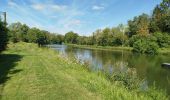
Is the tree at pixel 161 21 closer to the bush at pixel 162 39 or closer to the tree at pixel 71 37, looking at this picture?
the bush at pixel 162 39

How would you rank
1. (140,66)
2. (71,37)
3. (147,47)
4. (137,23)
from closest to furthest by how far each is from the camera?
(140,66), (147,47), (137,23), (71,37)

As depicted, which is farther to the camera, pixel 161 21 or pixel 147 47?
pixel 161 21

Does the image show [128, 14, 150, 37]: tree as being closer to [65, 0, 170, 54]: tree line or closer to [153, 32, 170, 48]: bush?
[65, 0, 170, 54]: tree line

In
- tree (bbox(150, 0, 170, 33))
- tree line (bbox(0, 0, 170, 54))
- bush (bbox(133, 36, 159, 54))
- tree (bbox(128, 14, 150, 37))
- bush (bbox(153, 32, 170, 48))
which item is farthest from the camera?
tree (bbox(128, 14, 150, 37))

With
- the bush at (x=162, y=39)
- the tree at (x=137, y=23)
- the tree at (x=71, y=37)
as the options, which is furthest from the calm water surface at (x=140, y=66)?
the tree at (x=71, y=37)

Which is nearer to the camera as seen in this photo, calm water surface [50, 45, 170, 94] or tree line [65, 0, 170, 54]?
calm water surface [50, 45, 170, 94]

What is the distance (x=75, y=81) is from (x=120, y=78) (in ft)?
10.3

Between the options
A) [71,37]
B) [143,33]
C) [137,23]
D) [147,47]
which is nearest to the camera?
[147,47]

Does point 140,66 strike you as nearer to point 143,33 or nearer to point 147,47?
point 147,47

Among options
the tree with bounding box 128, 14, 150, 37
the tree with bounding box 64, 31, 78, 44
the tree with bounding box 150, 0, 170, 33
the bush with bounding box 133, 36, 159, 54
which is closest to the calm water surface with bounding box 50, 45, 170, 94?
the bush with bounding box 133, 36, 159, 54

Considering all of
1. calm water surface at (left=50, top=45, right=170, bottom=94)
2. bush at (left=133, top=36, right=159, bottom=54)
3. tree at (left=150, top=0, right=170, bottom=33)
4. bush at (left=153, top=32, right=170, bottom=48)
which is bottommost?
calm water surface at (left=50, top=45, right=170, bottom=94)

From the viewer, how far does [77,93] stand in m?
10.2

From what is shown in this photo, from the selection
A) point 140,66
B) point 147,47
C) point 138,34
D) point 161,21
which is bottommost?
point 140,66

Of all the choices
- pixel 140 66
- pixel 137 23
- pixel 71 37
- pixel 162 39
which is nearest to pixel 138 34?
pixel 162 39
